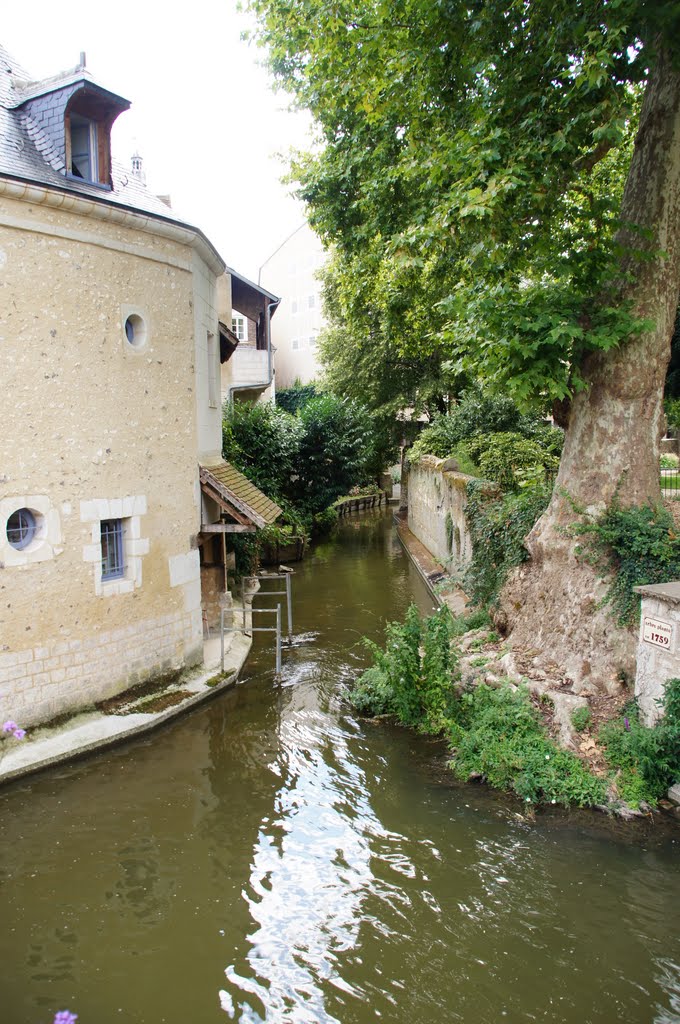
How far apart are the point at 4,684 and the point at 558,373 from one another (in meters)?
7.40

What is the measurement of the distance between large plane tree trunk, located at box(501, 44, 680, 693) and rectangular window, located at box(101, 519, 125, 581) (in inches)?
227

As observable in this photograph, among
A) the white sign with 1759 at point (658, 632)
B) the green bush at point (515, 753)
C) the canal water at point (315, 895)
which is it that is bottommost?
the canal water at point (315, 895)

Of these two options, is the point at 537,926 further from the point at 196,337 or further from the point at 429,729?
the point at 196,337

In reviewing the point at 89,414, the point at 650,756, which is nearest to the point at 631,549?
the point at 650,756

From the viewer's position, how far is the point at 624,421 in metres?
8.92

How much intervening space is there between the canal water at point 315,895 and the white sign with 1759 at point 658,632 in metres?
1.92

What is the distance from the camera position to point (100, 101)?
9.21 m

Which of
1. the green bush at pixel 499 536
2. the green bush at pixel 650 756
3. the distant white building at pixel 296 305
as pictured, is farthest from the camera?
the distant white building at pixel 296 305

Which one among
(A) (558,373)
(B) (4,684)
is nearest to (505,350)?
(A) (558,373)

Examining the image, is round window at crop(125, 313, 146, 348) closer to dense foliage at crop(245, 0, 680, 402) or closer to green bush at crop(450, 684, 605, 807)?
dense foliage at crop(245, 0, 680, 402)

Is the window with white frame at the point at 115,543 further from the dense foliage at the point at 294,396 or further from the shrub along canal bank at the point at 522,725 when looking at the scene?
the dense foliage at the point at 294,396

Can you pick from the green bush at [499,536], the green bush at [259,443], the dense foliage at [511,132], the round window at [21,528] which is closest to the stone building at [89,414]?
the round window at [21,528]

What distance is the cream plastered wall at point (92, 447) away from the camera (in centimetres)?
808

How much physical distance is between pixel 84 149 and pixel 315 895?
9462 millimetres
